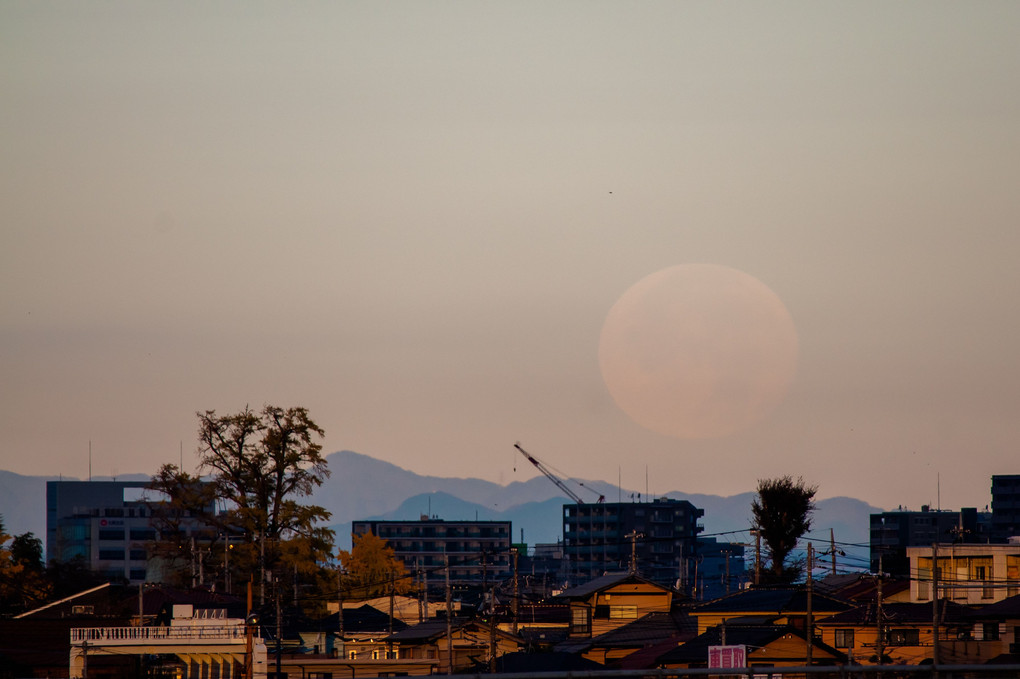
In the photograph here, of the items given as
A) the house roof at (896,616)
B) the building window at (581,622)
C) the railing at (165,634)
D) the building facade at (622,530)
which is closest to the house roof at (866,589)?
the house roof at (896,616)

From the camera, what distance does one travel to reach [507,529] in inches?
7721

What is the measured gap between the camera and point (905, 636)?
169 feet

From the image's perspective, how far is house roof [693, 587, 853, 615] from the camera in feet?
164

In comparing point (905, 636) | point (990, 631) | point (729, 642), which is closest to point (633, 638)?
point (905, 636)

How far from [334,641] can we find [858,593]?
27380 mm

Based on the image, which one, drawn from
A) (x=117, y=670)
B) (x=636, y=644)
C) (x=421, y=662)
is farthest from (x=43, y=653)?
(x=636, y=644)

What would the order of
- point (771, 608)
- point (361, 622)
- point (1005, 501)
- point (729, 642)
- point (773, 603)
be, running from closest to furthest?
1. point (729, 642)
2. point (771, 608)
3. point (773, 603)
4. point (361, 622)
5. point (1005, 501)

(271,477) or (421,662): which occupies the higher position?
(271,477)

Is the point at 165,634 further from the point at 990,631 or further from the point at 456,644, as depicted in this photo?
the point at 990,631

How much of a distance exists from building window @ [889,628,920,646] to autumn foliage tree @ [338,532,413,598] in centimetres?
3503

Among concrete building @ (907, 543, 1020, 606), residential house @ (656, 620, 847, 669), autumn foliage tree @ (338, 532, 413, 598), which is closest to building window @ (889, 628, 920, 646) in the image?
residential house @ (656, 620, 847, 669)

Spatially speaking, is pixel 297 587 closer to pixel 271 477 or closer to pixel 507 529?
pixel 271 477

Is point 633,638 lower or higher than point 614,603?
lower

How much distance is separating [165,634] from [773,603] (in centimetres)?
2443
